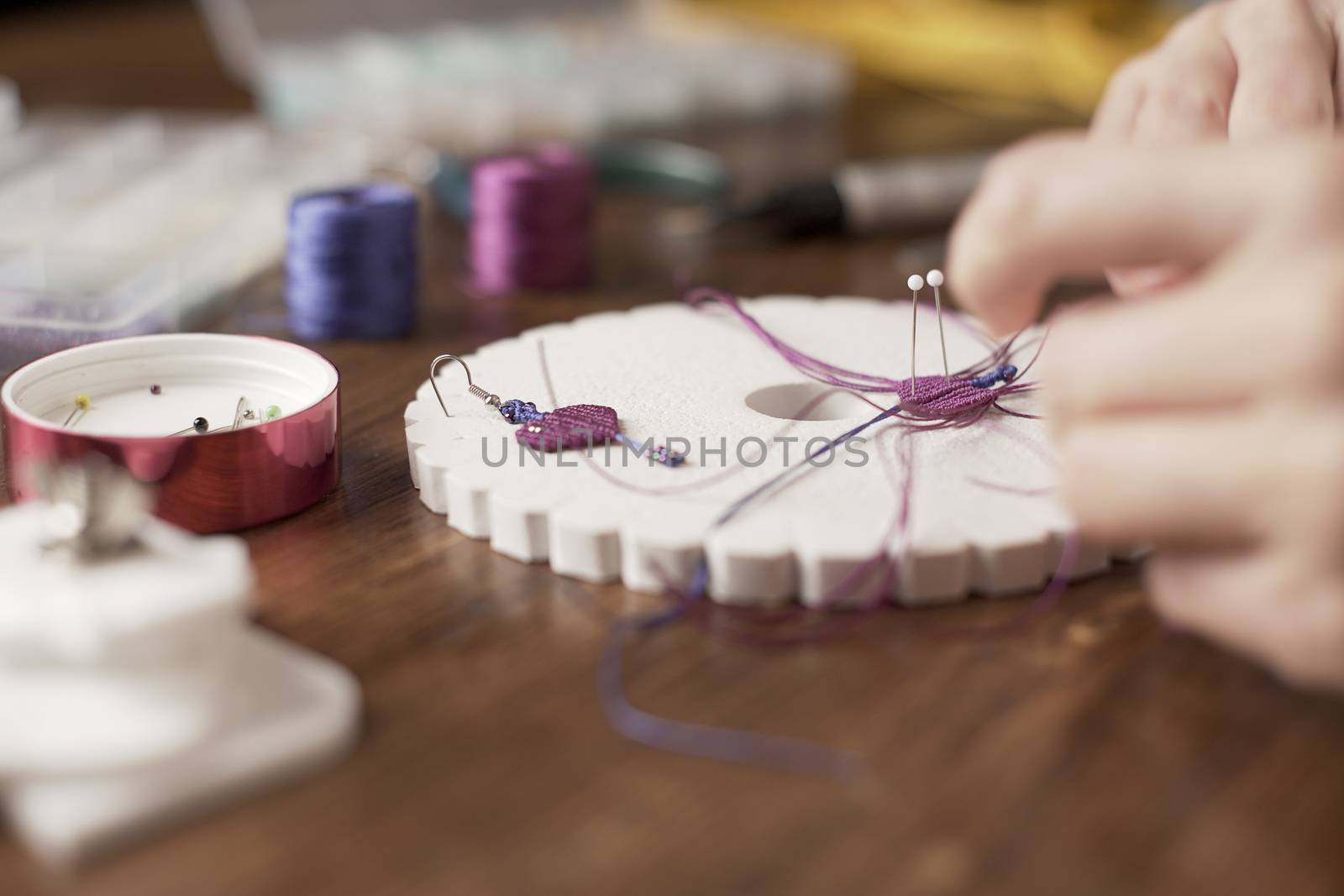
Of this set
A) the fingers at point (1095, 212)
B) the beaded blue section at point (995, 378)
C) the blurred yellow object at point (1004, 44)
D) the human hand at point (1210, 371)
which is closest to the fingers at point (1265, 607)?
the human hand at point (1210, 371)

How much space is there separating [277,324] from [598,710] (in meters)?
0.65

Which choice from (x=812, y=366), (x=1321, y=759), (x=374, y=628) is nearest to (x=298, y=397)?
(x=374, y=628)

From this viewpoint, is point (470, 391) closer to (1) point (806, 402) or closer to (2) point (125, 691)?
(1) point (806, 402)

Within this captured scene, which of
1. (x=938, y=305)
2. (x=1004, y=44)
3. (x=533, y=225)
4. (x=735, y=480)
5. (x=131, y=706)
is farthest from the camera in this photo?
(x=1004, y=44)

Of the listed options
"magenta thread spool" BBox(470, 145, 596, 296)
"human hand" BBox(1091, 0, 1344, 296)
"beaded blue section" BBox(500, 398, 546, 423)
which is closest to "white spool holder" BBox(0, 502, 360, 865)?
"beaded blue section" BBox(500, 398, 546, 423)

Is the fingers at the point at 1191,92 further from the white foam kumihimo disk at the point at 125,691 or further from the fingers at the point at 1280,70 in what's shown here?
the white foam kumihimo disk at the point at 125,691

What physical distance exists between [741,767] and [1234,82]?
1.73ft

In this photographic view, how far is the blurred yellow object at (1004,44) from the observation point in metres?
2.12

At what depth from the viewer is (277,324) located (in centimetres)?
115

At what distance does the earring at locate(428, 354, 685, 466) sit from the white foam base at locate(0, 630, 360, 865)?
211 millimetres

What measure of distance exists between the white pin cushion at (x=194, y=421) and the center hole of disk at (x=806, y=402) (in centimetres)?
26

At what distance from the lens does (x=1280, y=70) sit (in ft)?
2.63

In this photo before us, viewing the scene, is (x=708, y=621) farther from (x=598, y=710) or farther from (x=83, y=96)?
(x=83, y=96)

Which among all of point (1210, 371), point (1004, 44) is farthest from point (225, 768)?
point (1004, 44)
